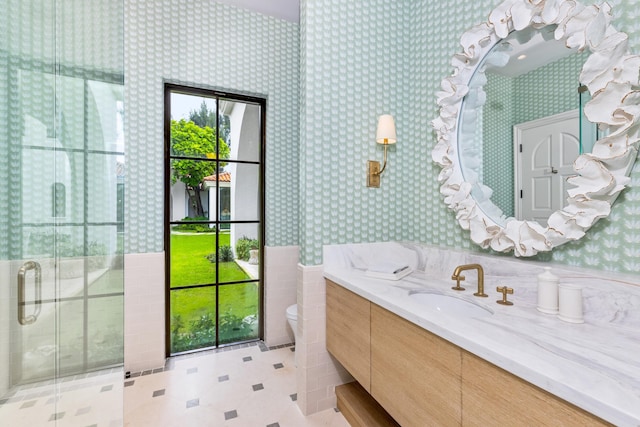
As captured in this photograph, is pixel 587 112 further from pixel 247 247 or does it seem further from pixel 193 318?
pixel 193 318

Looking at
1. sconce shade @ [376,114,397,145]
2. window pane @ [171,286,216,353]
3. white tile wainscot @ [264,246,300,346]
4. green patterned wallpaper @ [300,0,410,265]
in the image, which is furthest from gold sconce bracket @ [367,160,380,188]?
window pane @ [171,286,216,353]

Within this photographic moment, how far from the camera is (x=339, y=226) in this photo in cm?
178

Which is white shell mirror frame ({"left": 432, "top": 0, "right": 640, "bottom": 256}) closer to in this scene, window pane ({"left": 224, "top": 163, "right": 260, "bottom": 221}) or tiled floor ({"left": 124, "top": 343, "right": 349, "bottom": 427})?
tiled floor ({"left": 124, "top": 343, "right": 349, "bottom": 427})

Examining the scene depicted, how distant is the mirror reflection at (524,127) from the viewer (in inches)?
45.8

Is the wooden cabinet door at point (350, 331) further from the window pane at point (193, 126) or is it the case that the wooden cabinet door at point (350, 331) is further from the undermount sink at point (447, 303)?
the window pane at point (193, 126)

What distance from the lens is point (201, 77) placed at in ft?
7.71

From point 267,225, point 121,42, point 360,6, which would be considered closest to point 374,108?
point 360,6

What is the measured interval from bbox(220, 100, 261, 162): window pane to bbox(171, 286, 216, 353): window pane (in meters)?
1.22

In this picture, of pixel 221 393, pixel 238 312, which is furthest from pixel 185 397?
pixel 238 312

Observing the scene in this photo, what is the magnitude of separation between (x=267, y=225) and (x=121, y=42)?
1584 millimetres

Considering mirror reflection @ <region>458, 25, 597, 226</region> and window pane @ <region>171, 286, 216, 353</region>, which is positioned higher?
mirror reflection @ <region>458, 25, 597, 226</region>

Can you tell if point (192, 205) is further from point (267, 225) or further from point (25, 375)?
point (25, 375)

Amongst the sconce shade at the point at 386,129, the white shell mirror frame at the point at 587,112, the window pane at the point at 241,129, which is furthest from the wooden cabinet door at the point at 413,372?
the window pane at the point at 241,129

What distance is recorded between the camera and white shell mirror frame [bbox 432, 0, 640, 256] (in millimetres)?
978
